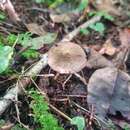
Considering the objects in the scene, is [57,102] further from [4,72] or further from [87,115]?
[4,72]

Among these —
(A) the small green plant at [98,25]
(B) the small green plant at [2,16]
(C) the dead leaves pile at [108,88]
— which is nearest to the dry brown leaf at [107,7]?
(A) the small green plant at [98,25]

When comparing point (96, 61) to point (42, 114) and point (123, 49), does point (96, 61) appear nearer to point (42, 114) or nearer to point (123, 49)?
point (123, 49)

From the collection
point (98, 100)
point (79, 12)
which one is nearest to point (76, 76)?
point (98, 100)

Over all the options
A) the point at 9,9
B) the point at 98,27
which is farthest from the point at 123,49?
the point at 9,9

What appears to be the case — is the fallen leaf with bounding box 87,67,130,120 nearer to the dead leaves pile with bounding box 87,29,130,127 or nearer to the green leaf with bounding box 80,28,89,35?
the dead leaves pile with bounding box 87,29,130,127

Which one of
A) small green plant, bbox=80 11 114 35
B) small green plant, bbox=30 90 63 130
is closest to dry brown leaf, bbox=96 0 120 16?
Result: small green plant, bbox=80 11 114 35

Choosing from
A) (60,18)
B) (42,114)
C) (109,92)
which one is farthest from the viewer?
(60,18)
